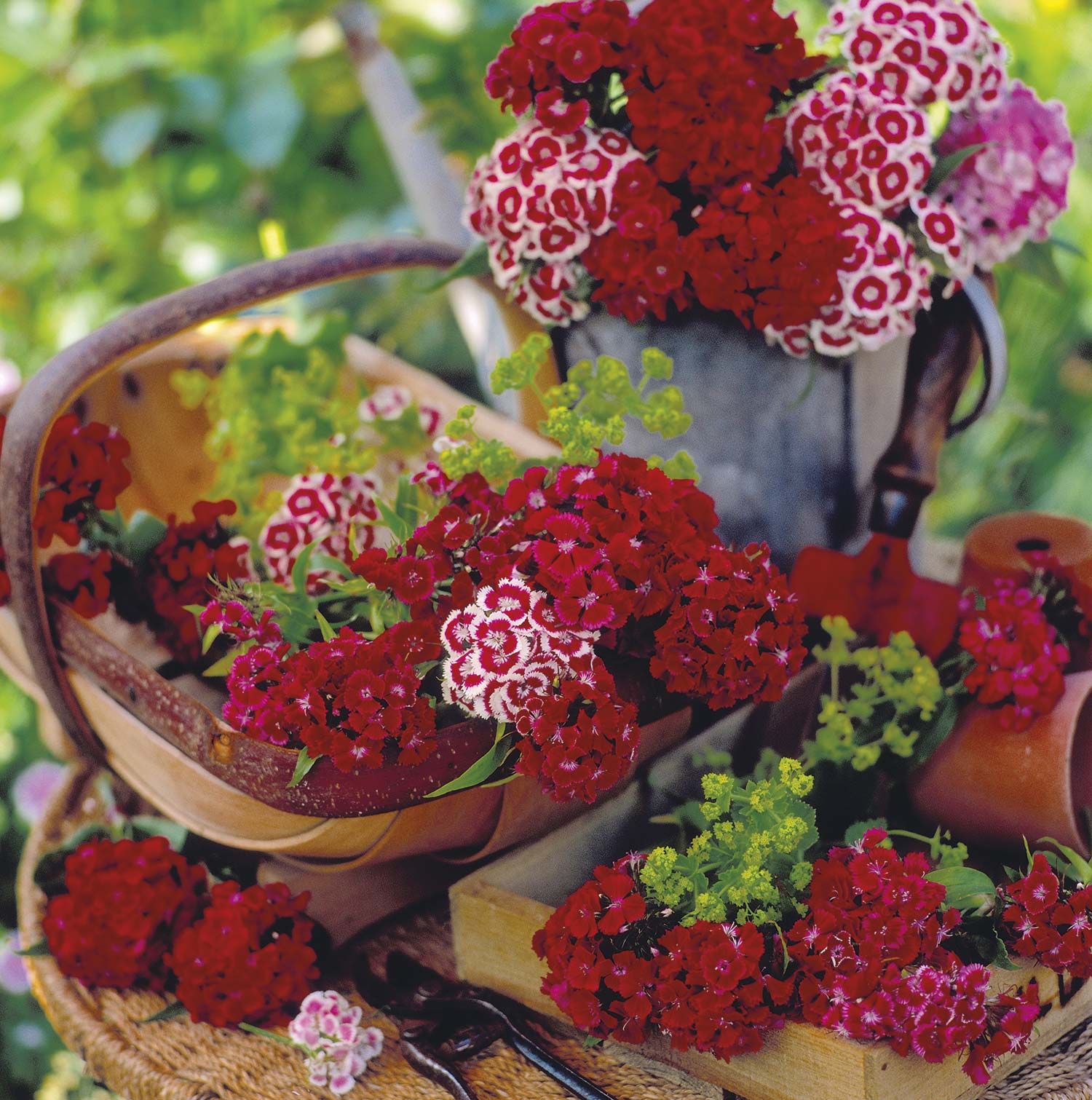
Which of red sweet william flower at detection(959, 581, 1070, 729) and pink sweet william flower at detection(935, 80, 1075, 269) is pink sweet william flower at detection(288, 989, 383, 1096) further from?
pink sweet william flower at detection(935, 80, 1075, 269)

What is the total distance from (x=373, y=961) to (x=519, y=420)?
51cm

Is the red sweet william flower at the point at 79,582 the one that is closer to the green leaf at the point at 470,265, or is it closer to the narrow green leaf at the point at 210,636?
the narrow green leaf at the point at 210,636

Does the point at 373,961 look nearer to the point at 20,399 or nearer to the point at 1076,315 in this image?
the point at 20,399

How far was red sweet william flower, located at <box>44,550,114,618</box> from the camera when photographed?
3.04 ft

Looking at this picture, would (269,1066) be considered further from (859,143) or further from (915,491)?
(859,143)

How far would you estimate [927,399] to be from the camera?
100 centimetres

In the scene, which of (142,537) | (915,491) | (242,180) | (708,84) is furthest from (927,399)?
(242,180)

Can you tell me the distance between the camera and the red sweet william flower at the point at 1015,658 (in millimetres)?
854

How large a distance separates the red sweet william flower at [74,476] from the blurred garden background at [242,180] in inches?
31.4

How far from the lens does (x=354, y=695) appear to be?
2.22ft

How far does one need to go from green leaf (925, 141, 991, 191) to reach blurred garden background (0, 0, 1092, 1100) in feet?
2.81

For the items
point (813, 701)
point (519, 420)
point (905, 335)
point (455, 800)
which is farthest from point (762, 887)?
point (519, 420)

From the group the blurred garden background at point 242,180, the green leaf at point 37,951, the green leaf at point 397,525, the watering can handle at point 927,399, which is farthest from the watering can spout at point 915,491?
the blurred garden background at point 242,180

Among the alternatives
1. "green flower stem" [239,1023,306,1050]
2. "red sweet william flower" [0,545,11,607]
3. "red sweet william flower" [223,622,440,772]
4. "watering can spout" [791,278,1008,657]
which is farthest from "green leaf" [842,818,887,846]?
"red sweet william flower" [0,545,11,607]
